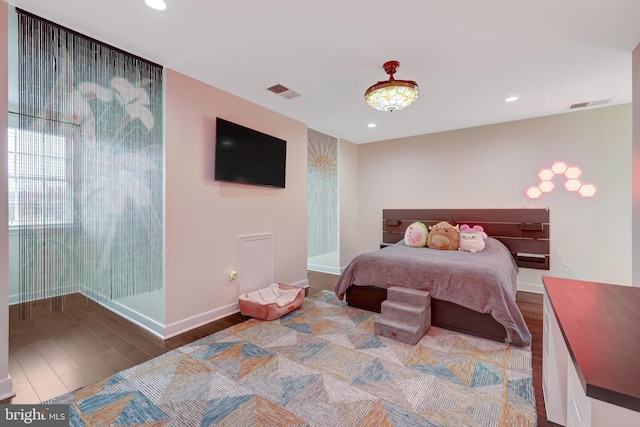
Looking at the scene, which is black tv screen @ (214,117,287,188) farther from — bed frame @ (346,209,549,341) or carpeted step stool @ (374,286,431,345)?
carpeted step stool @ (374,286,431,345)

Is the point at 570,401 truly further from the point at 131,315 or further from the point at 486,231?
the point at 486,231

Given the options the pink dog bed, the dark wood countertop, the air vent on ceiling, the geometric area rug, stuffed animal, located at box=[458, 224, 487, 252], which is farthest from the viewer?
stuffed animal, located at box=[458, 224, 487, 252]

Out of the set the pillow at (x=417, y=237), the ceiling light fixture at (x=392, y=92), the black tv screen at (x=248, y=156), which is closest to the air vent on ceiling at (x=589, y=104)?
the pillow at (x=417, y=237)

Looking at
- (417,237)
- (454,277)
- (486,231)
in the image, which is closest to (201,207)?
(454,277)

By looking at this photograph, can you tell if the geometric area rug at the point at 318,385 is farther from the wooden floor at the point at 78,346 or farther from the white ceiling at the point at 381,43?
the white ceiling at the point at 381,43

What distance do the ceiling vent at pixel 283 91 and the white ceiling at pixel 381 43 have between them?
74mm

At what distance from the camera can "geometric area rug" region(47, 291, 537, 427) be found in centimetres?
157

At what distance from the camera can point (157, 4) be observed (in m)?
1.74

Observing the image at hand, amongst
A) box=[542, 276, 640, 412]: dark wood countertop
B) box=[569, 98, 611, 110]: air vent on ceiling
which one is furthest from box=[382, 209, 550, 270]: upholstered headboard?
box=[542, 276, 640, 412]: dark wood countertop

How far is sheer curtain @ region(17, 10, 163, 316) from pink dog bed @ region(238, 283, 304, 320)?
2.91 feet

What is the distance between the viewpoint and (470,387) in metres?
1.83

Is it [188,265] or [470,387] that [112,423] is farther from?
[470,387]

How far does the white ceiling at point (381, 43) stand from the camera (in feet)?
5.82

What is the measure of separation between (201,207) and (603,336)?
292 cm
